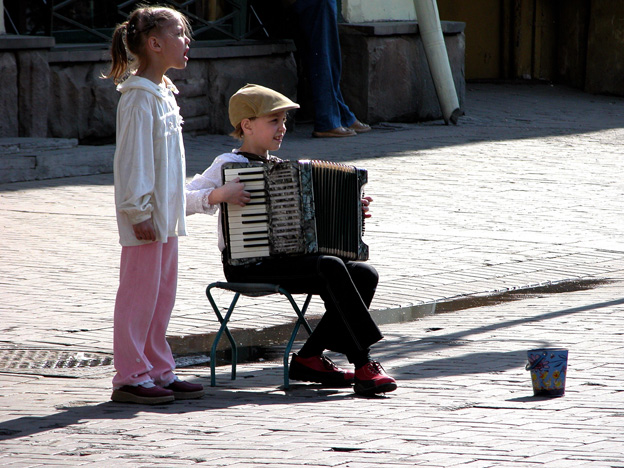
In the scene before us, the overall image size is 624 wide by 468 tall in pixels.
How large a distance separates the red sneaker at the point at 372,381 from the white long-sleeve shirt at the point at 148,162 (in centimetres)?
102

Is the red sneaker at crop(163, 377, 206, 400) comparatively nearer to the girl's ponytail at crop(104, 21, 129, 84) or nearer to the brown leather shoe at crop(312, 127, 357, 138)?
the girl's ponytail at crop(104, 21, 129, 84)

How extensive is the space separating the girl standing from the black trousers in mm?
431

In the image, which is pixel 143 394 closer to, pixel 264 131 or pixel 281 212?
pixel 281 212

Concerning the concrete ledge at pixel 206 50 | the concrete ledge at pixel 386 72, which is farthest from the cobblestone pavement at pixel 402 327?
the concrete ledge at pixel 386 72

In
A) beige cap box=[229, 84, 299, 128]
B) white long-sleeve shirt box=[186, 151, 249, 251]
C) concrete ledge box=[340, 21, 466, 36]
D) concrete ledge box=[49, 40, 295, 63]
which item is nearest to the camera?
white long-sleeve shirt box=[186, 151, 249, 251]

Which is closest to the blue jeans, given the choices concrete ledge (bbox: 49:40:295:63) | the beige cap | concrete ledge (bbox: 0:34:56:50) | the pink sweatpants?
concrete ledge (bbox: 49:40:295:63)

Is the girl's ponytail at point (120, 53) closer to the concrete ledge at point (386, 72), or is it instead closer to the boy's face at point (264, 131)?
the boy's face at point (264, 131)

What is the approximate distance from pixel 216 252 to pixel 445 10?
1281 cm

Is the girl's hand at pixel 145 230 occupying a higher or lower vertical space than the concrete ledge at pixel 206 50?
lower

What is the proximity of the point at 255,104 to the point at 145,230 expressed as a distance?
0.93m

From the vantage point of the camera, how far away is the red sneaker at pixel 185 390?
5.16m

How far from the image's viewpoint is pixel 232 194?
5.15 m

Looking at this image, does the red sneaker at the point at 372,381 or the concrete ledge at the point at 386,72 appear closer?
the red sneaker at the point at 372,381

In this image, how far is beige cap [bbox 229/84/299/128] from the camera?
5480mm
